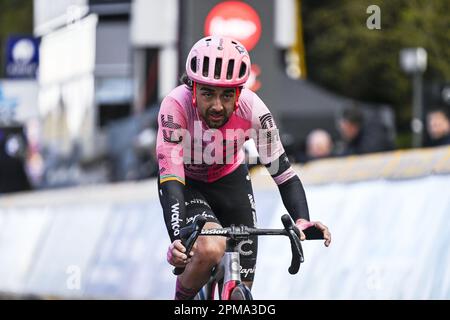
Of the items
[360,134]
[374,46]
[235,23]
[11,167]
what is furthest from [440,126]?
[374,46]

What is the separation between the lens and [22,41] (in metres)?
21.2

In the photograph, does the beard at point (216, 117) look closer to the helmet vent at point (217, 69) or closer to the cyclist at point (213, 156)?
the cyclist at point (213, 156)

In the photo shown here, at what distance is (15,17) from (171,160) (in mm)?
36835

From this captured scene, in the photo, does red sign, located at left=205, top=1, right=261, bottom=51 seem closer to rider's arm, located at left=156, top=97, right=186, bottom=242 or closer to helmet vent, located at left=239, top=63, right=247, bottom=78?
rider's arm, located at left=156, top=97, right=186, bottom=242

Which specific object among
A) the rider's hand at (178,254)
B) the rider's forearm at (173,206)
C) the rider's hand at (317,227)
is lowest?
the rider's hand at (178,254)

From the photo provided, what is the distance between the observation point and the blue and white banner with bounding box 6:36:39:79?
68.3 feet

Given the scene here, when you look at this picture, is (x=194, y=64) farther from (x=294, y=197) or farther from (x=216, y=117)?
(x=294, y=197)

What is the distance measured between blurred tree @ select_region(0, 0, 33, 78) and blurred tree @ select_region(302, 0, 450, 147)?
351 inches

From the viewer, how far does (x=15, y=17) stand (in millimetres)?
43375

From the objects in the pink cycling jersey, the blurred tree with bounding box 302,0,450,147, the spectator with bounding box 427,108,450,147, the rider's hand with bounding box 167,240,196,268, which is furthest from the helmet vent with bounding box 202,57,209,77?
the blurred tree with bounding box 302,0,450,147

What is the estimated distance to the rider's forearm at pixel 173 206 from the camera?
7.11m

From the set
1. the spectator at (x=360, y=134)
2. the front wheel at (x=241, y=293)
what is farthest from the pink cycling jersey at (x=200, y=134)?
the spectator at (x=360, y=134)

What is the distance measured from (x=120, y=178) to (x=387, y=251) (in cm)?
1051
